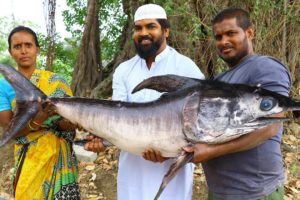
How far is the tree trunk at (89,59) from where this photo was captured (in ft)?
26.6

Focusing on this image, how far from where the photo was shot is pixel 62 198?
10.3 feet

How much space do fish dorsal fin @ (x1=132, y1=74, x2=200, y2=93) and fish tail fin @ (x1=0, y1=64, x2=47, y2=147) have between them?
0.79m

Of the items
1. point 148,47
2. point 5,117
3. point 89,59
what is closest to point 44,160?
point 5,117

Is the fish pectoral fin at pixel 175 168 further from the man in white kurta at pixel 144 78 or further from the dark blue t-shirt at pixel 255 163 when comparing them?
the man in white kurta at pixel 144 78

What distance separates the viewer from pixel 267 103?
6.56 feet

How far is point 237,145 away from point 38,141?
1703 millimetres

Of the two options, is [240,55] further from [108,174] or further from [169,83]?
[108,174]

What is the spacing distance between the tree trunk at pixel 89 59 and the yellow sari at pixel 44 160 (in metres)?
4.91

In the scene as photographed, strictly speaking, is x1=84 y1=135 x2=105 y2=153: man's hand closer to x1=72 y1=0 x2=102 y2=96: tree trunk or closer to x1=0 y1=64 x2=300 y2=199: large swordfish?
x1=0 y1=64 x2=300 y2=199: large swordfish

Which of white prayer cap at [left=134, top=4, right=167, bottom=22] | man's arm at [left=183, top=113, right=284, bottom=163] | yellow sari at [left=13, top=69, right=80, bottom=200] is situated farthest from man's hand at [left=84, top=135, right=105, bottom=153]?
white prayer cap at [left=134, top=4, right=167, bottom=22]

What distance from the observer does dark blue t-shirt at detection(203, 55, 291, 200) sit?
2152 millimetres

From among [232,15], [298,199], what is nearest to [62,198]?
[232,15]

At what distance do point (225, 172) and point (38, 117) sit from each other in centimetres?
139

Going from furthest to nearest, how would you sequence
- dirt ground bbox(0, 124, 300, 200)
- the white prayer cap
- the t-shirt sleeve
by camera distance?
1. dirt ground bbox(0, 124, 300, 200)
2. the white prayer cap
3. the t-shirt sleeve
